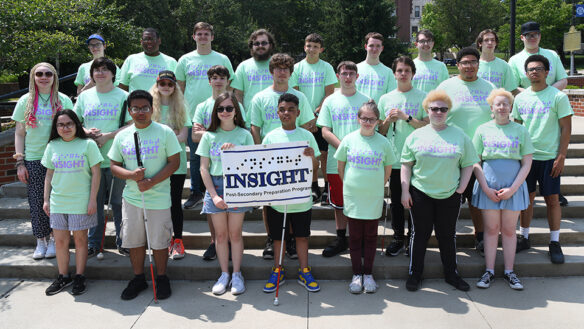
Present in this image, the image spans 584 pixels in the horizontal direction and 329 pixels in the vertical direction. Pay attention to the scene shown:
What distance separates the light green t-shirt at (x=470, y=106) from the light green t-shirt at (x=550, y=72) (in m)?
1.14

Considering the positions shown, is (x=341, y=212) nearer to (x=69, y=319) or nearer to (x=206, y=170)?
(x=206, y=170)

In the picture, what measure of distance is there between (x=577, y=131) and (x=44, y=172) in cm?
878

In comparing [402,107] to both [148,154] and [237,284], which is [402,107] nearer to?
[237,284]

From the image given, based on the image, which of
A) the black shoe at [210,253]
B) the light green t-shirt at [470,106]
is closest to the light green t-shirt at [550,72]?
the light green t-shirt at [470,106]

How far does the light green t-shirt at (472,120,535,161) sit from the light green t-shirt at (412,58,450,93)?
1135mm

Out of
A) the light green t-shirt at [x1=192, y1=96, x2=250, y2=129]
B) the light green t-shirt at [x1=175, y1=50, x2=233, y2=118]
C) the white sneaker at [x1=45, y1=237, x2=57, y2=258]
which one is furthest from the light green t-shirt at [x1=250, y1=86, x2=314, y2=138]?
the white sneaker at [x1=45, y1=237, x2=57, y2=258]

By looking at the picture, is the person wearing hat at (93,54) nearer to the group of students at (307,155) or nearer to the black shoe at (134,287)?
the group of students at (307,155)

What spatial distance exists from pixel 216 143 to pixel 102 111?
4.81 feet

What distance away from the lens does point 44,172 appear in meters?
5.04

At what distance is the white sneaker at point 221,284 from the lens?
4.50m

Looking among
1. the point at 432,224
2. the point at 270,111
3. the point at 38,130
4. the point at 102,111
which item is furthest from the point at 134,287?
the point at 432,224

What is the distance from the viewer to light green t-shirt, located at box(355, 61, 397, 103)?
5.39 metres

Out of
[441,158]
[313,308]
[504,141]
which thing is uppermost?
[504,141]

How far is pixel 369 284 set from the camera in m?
4.50
